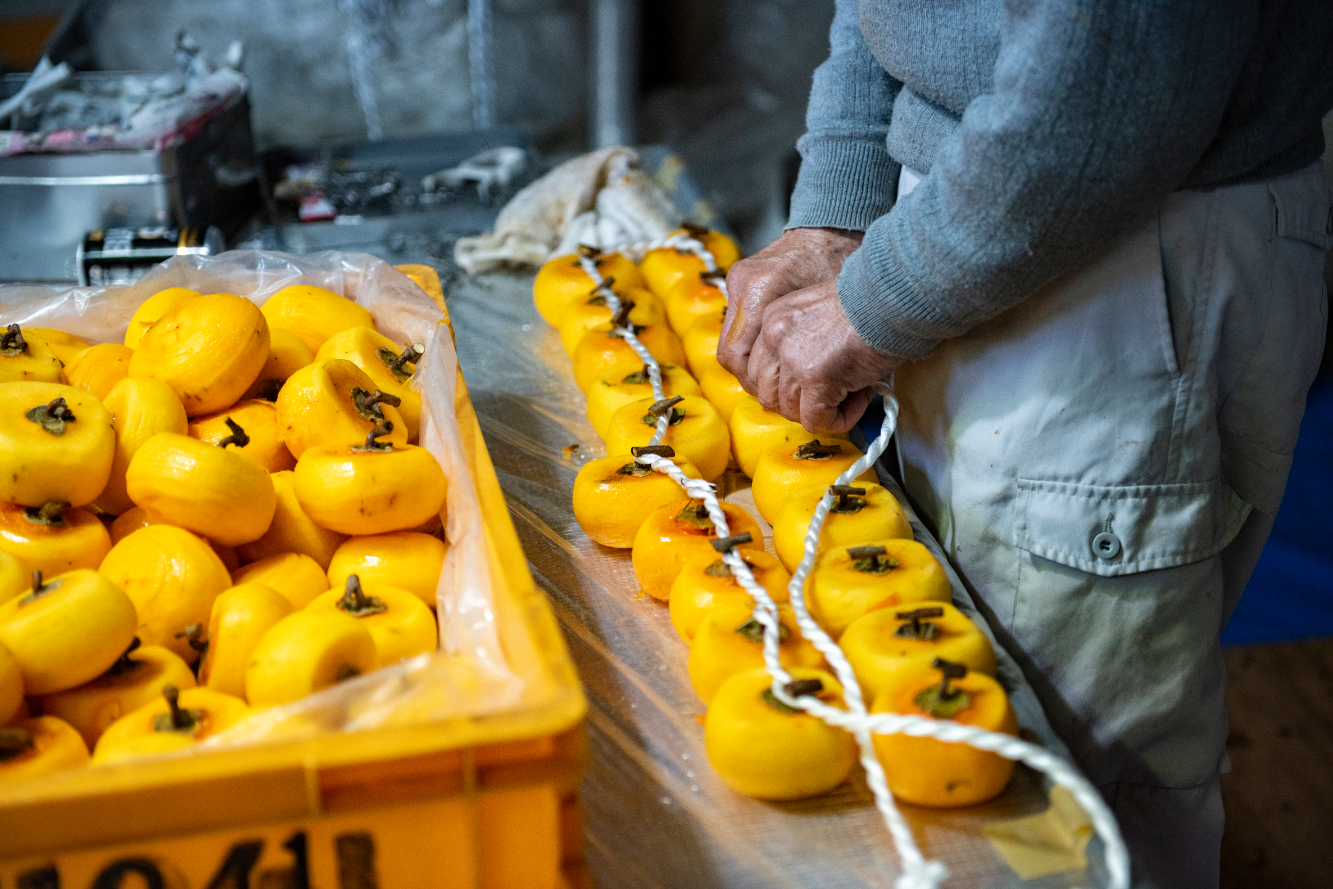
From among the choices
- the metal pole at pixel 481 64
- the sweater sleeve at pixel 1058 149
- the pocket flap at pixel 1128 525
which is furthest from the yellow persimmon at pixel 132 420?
the metal pole at pixel 481 64

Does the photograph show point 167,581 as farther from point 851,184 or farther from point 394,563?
point 851,184

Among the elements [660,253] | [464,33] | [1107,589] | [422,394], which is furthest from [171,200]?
[464,33]

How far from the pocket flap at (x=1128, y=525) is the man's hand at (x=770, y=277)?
0.36m

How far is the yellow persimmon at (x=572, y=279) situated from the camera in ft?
5.56

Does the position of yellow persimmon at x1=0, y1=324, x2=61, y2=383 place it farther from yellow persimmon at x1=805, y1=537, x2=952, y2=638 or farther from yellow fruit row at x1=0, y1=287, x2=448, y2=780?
yellow persimmon at x1=805, y1=537, x2=952, y2=638

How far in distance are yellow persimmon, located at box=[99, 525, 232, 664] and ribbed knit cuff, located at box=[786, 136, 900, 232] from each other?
0.79 meters

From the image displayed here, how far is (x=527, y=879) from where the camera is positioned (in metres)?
0.70

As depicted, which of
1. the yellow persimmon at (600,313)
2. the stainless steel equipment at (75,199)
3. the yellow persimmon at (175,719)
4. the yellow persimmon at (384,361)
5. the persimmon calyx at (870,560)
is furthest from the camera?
the stainless steel equipment at (75,199)

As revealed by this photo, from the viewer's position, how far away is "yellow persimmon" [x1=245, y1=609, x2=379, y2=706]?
0.74 m

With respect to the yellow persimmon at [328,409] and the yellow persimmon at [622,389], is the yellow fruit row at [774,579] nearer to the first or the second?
the yellow persimmon at [622,389]

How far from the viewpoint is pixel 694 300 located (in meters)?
1.59

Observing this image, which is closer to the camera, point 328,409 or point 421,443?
point 328,409

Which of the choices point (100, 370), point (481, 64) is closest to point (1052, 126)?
point (100, 370)

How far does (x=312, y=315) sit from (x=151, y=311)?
0.18m
